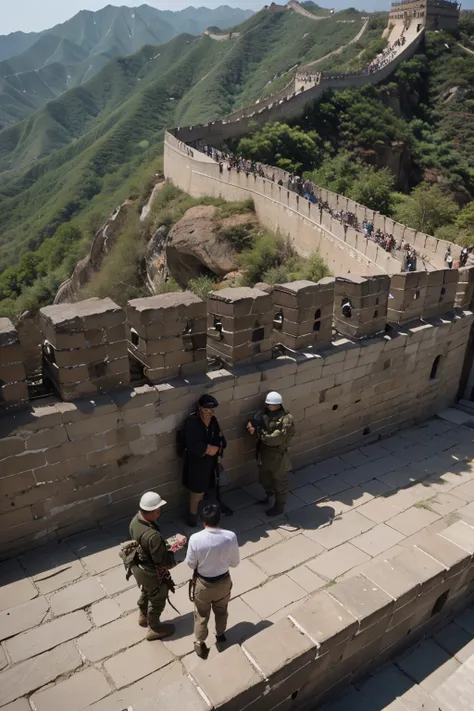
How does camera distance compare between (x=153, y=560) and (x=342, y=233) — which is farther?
(x=342, y=233)

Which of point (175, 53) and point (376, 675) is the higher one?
point (175, 53)

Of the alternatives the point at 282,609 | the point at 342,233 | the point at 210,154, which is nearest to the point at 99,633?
the point at 282,609

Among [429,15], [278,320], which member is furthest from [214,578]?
[429,15]

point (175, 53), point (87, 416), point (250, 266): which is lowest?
point (250, 266)

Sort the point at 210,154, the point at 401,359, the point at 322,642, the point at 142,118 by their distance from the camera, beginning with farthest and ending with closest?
the point at 142,118
the point at 210,154
the point at 401,359
the point at 322,642

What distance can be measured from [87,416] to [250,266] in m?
18.4

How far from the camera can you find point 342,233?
2056 cm

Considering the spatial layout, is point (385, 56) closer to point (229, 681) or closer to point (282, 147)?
point (282, 147)

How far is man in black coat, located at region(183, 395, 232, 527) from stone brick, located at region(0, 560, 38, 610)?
5.22ft

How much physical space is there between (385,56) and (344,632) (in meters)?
57.3

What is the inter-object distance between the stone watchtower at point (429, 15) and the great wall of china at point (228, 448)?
194 feet

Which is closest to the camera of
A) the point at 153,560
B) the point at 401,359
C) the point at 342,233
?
the point at 153,560

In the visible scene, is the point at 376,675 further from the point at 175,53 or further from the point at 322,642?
the point at 175,53

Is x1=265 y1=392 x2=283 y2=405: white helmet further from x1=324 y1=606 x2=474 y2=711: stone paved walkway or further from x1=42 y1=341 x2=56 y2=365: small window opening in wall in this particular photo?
x1=324 y1=606 x2=474 y2=711: stone paved walkway
